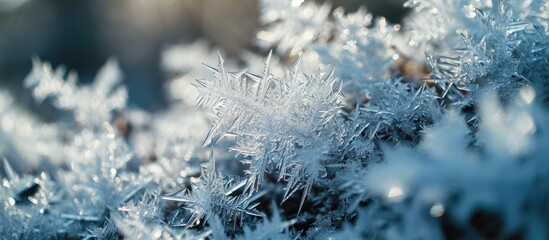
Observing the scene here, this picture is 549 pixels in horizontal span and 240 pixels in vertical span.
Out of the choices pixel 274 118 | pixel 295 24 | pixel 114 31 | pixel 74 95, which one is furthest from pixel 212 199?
pixel 114 31

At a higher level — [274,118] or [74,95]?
[274,118]

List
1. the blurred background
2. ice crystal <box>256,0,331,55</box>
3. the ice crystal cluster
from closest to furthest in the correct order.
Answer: the ice crystal cluster → ice crystal <box>256,0,331,55</box> → the blurred background

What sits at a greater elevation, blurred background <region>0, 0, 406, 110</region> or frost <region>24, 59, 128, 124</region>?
frost <region>24, 59, 128, 124</region>

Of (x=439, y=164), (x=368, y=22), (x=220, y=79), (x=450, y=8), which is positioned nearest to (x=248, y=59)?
(x=368, y=22)

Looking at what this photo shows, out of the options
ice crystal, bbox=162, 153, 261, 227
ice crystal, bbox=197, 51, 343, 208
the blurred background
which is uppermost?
ice crystal, bbox=197, 51, 343, 208

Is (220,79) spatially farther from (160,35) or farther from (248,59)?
(160,35)

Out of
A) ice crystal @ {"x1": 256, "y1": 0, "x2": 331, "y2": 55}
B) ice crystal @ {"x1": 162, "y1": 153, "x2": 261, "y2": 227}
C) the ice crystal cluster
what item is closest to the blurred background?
ice crystal @ {"x1": 256, "y1": 0, "x2": 331, "y2": 55}

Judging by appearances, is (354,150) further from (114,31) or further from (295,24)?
(114,31)

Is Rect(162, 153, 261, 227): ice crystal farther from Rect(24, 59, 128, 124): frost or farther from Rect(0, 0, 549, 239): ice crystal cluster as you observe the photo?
Rect(24, 59, 128, 124): frost

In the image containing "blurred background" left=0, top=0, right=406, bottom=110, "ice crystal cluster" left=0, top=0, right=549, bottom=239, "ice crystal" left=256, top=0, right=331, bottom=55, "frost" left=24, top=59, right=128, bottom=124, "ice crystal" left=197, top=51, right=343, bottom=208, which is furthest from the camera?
"blurred background" left=0, top=0, right=406, bottom=110
